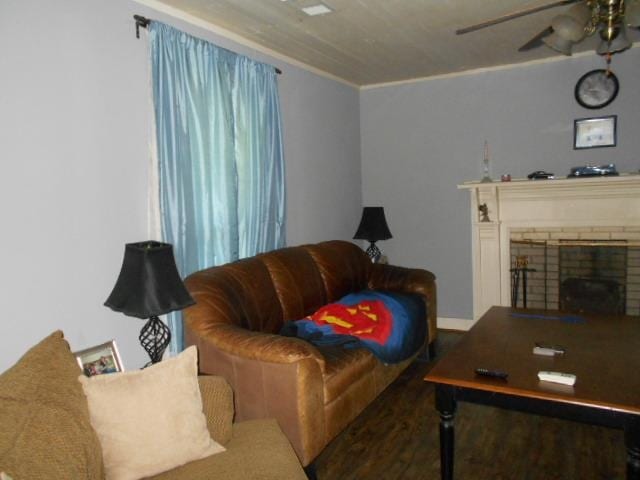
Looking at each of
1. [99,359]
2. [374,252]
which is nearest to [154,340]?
[99,359]

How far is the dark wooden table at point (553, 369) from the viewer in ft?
6.04

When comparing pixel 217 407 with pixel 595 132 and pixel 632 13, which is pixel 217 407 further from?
pixel 595 132

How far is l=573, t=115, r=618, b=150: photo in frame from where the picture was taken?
4.09m

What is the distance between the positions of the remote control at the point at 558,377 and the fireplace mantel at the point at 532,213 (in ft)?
8.42

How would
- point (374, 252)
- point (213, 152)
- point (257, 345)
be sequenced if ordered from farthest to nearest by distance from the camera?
1. point (374, 252)
2. point (213, 152)
3. point (257, 345)

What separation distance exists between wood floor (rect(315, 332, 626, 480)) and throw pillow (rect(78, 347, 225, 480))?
0.97 meters

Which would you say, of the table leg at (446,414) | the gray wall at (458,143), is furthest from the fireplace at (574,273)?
the table leg at (446,414)

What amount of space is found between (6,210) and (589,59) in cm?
443

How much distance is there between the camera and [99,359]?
2.23 metres

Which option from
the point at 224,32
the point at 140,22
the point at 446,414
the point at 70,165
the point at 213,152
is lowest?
the point at 446,414

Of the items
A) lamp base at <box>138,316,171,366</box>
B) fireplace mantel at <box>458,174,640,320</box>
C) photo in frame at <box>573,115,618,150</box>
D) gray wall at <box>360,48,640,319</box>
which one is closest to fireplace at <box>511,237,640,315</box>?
fireplace mantel at <box>458,174,640,320</box>

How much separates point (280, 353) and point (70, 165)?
134cm

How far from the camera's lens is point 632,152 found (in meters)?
4.06

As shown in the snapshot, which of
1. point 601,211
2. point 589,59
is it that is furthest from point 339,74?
point 601,211
